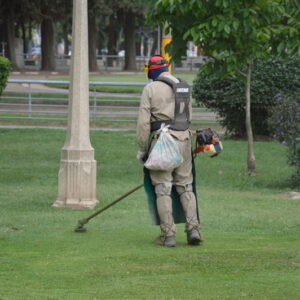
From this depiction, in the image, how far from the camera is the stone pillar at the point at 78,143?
11211mm

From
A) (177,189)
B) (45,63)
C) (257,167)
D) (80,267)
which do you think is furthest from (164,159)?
(45,63)

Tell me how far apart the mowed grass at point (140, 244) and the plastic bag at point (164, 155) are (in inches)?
30.1

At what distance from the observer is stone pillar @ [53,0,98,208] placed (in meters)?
11.2

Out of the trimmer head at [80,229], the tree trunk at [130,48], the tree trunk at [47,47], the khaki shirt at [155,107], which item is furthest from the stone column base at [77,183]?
the tree trunk at [130,48]

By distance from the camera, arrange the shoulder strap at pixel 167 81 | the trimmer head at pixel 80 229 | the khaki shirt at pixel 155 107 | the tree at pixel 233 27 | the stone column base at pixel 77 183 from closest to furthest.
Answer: the khaki shirt at pixel 155 107
the shoulder strap at pixel 167 81
the trimmer head at pixel 80 229
the stone column base at pixel 77 183
the tree at pixel 233 27

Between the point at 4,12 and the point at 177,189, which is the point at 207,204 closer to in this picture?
the point at 177,189

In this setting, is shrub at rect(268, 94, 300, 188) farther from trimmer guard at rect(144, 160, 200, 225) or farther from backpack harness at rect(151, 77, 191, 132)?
backpack harness at rect(151, 77, 191, 132)

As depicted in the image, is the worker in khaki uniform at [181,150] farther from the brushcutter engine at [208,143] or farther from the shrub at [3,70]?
the shrub at [3,70]

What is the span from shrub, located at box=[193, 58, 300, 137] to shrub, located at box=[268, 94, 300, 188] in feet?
13.7

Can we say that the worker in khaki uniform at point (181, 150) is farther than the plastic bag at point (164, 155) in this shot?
Yes

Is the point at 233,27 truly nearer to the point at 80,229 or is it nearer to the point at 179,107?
the point at 80,229

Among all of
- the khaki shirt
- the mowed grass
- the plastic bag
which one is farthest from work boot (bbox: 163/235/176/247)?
the khaki shirt

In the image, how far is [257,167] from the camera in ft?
54.1

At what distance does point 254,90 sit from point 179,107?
38.0ft
